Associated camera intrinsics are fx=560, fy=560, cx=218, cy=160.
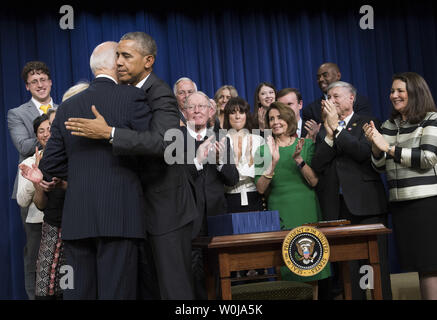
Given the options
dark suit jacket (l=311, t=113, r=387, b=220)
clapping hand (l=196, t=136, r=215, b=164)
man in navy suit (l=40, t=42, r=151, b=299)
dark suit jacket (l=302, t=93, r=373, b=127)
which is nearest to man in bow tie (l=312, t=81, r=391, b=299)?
dark suit jacket (l=311, t=113, r=387, b=220)

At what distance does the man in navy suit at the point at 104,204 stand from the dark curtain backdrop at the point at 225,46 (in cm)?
324

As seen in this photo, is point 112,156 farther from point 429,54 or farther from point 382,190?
point 429,54

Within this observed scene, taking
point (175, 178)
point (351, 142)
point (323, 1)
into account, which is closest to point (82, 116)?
point (175, 178)

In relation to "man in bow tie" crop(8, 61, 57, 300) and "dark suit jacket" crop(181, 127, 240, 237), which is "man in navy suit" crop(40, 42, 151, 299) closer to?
"dark suit jacket" crop(181, 127, 240, 237)

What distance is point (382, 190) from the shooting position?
370cm

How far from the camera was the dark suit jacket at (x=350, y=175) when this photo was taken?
364 cm

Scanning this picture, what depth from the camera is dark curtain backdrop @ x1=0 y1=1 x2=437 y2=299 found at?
215 inches

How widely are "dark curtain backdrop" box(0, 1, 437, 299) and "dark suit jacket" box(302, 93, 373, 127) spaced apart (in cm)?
125

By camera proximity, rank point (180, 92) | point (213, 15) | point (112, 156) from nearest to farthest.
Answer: point (112, 156), point (180, 92), point (213, 15)

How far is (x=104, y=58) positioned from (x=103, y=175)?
0.55 m

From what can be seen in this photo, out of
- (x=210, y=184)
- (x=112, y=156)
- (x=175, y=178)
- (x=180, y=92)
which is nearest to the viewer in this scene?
(x=112, y=156)

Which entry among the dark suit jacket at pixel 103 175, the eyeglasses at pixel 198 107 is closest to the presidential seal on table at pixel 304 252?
the dark suit jacket at pixel 103 175

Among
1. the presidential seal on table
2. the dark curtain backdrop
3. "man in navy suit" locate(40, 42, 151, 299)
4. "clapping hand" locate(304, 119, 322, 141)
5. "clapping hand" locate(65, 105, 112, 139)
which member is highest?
the dark curtain backdrop
